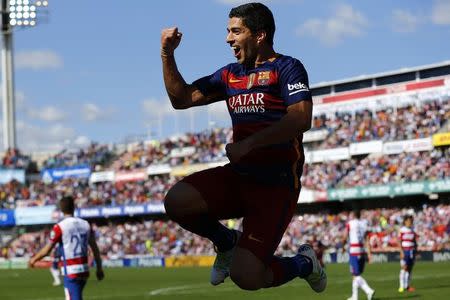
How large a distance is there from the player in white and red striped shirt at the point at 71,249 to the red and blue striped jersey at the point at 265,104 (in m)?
6.96

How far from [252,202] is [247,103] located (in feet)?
2.90

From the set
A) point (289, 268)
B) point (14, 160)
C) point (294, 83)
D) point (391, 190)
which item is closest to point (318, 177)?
point (391, 190)

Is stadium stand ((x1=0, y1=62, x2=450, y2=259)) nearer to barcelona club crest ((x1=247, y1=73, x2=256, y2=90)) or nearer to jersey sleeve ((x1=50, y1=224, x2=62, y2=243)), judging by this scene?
jersey sleeve ((x1=50, y1=224, x2=62, y2=243))

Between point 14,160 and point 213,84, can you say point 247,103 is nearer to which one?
point 213,84

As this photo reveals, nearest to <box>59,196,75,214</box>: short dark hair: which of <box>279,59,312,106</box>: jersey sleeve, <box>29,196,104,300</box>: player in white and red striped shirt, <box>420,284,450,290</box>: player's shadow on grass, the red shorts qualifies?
<box>29,196,104,300</box>: player in white and red striped shirt

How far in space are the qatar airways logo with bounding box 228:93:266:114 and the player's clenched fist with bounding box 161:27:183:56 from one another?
2.32 feet

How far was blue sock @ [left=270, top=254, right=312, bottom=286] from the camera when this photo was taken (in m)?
8.35

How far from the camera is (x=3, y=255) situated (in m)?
67.7

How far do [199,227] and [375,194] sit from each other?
1645 inches

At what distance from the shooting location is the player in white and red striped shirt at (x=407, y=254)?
2364 centimetres

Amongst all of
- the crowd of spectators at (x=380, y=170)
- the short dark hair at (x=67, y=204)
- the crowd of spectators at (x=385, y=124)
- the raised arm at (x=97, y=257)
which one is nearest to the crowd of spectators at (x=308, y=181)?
the crowd of spectators at (x=380, y=170)

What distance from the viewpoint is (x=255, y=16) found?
25.8ft

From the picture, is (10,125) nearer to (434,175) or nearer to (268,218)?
(434,175)

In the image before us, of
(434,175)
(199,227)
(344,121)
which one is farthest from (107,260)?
(199,227)
